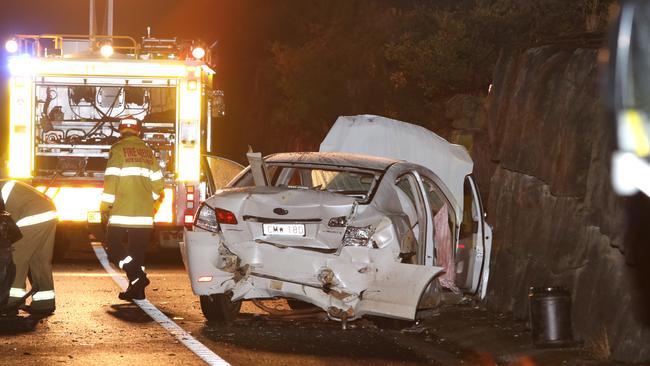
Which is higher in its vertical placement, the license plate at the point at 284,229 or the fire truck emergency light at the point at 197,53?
the fire truck emergency light at the point at 197,53

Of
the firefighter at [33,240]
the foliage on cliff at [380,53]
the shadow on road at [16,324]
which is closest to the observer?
the shadow on road at [16,324]

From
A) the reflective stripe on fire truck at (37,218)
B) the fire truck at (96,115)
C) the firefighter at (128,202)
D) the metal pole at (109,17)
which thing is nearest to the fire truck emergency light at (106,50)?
the fire truck at (96,115)

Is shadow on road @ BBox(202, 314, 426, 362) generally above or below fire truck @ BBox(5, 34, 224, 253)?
below

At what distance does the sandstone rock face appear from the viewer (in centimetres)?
879

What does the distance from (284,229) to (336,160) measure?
0.95 meters

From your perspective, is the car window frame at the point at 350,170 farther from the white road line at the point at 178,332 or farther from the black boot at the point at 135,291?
the black boot at the point at 135,291

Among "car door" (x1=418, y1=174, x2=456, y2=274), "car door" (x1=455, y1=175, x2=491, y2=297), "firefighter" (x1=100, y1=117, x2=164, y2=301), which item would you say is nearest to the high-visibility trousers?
"firefighter" (x1=100, y1=117, x2=164, y2=301)

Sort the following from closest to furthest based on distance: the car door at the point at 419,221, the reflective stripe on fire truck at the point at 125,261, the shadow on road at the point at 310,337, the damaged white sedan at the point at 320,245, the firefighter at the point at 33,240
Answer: the shadow on road at the point at 310,337 < the damaged white sedan at the point at 320,245 < the car door at the point at 419,221 < the firefighter at the point at 33,240 < the reflective stripe on fire truck at the point at 125,261

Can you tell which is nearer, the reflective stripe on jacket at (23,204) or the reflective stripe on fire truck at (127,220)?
the reflective stripe on jacket at (23,204)

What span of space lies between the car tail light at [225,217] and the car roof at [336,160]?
0.94 meters

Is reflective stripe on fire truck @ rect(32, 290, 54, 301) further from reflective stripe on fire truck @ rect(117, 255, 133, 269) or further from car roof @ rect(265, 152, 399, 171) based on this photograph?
car roof @ rect(265, 152, 399, 171)

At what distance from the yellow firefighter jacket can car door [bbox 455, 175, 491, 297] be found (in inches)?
121

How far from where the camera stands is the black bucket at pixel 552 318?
9289 mm

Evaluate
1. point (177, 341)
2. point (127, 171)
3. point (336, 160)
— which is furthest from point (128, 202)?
point (177, 341)
